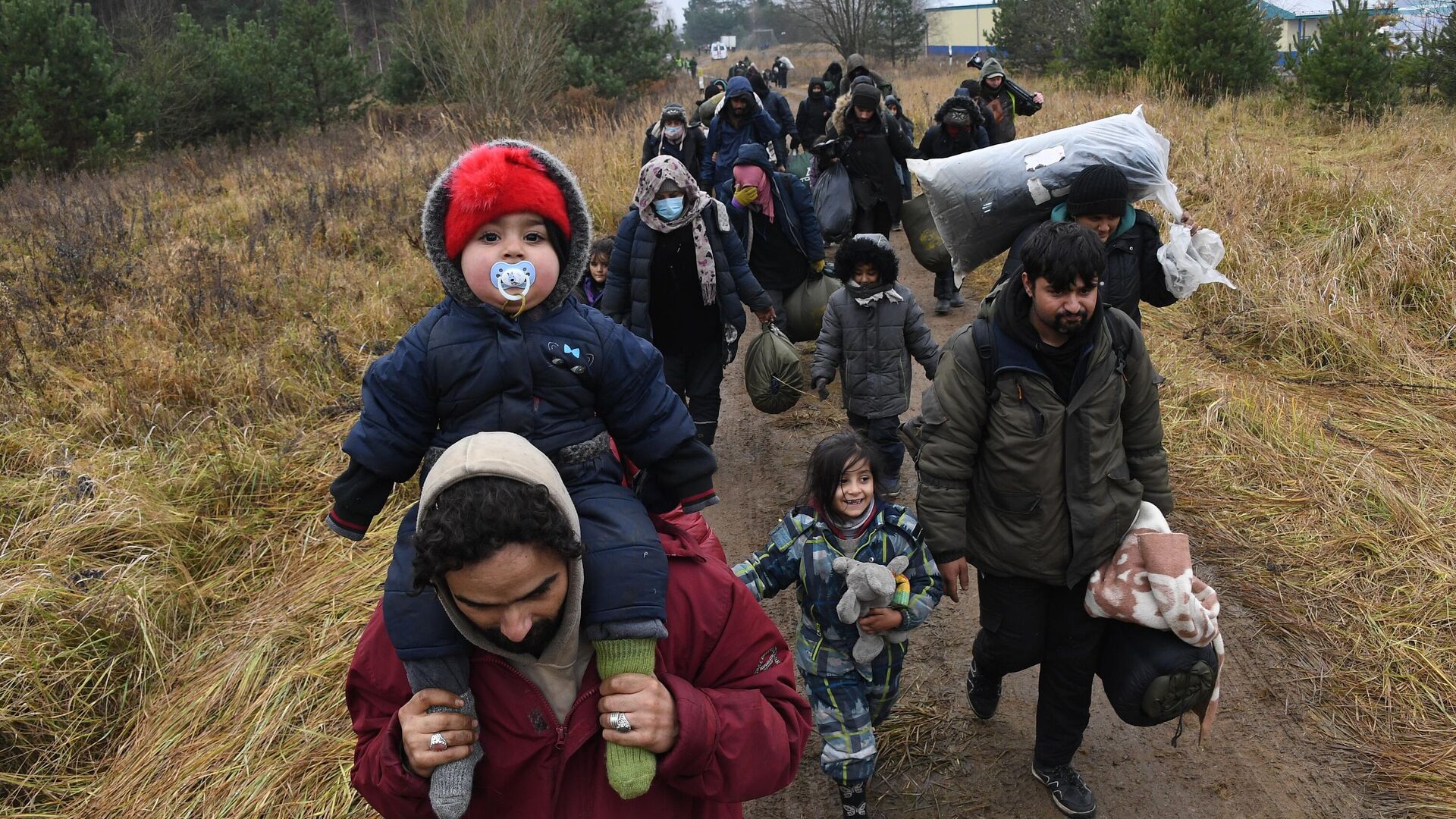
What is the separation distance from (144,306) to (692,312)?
193 inches

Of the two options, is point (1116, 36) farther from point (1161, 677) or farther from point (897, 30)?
point (897, 30)

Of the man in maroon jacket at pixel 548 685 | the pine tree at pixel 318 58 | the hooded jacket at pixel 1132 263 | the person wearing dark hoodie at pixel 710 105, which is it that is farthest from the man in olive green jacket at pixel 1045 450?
the pine tree at pixel 318 58

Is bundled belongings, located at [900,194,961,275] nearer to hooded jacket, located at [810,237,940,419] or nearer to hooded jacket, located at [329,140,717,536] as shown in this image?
hooded jacket, located at [810,237,940,419]

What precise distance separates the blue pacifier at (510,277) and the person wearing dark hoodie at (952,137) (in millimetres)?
6329

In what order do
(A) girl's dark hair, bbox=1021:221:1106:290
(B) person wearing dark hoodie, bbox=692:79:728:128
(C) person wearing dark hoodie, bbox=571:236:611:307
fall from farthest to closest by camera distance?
(B) person wearing dark hoodie, bbox=692:79:728:128, (C) person wearing dark hoodie, bbox=571:236:611:307, (A) girl's dark hair, bbox=1021:221:1106:290

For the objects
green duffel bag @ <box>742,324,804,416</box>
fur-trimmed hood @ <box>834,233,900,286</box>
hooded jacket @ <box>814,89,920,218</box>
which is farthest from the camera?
hooded jacket @ <box>814,89,920,218</box>

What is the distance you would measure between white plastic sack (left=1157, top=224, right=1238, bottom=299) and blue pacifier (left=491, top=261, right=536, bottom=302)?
9.63 ft

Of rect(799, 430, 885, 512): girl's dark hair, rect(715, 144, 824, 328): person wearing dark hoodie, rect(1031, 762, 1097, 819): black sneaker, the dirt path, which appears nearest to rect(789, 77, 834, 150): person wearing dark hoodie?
rect(715, 144, 824, 328): person wearing dark hoodie

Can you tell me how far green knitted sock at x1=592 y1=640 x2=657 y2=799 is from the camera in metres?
1.56

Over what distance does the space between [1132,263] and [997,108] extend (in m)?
5.47

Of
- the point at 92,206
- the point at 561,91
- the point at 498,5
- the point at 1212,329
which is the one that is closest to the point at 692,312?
the point at 1212,329

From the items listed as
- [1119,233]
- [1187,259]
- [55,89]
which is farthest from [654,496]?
[55,89]

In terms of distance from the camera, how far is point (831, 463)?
308 centimetres

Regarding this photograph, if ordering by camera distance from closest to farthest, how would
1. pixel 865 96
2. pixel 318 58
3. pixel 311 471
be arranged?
pixel 311 471 < pixel 865 96 < pixel 318 58
